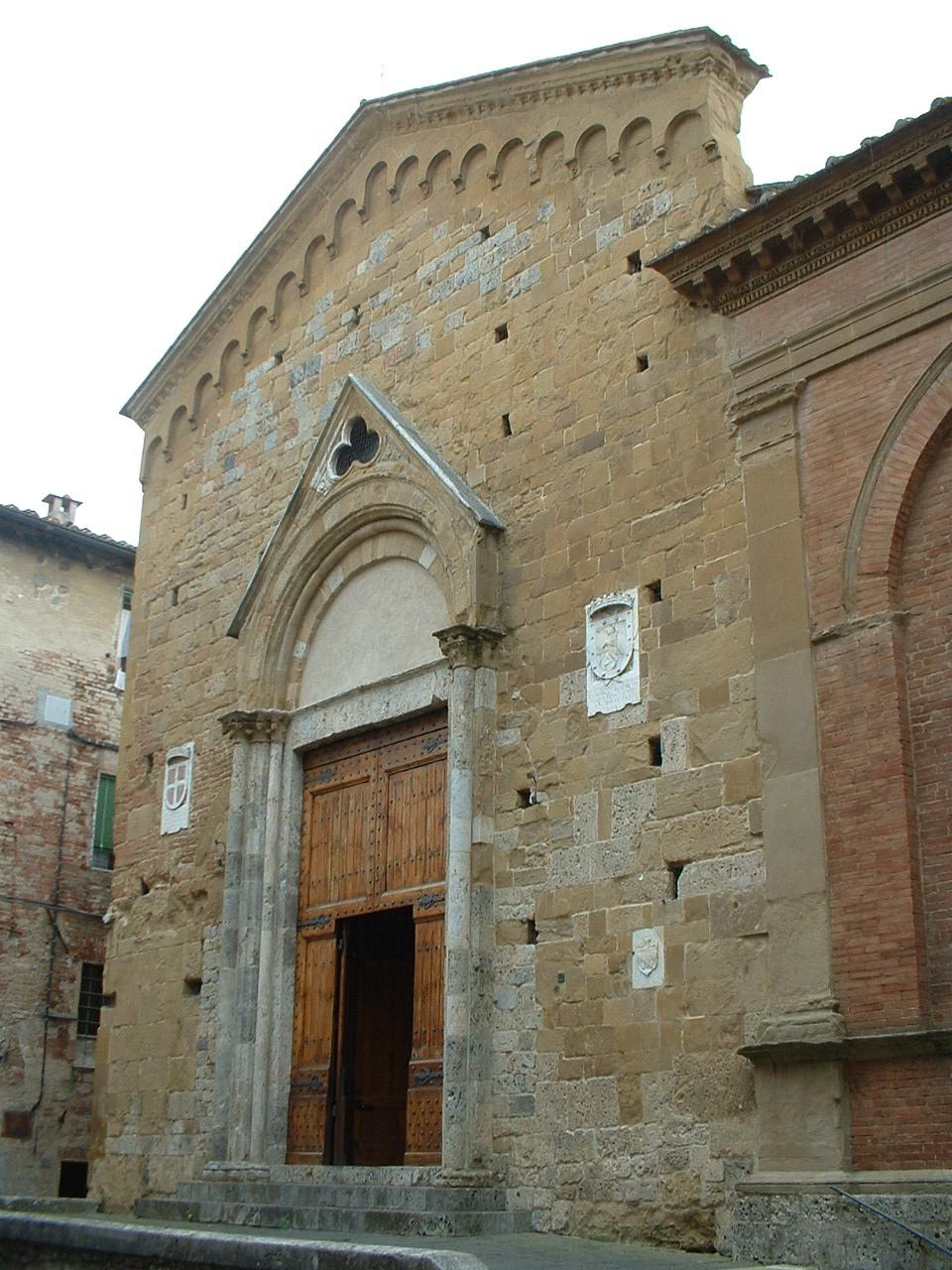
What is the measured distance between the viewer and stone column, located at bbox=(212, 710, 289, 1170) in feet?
41.4

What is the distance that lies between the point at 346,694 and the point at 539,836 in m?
2.74

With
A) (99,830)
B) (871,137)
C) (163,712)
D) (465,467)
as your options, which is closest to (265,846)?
(163,712)

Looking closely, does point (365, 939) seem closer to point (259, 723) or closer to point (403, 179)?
point (259, 723)

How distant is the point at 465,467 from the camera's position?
12.8 m

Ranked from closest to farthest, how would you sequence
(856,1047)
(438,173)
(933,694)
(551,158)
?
(856,1047) → (933,694) → (551,158) → (438,173)

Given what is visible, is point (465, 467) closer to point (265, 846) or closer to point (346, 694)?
point (346, 694)

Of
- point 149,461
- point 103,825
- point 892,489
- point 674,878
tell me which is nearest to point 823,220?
point 892,489

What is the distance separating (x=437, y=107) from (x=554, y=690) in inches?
231

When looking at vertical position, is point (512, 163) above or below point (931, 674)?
above

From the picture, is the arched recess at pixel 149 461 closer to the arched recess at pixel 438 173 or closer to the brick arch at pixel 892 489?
the arched recess at pixel 438 173

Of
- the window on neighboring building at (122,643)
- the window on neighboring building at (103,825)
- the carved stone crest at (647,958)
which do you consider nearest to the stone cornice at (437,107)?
the window on neighboring building at (122,643)

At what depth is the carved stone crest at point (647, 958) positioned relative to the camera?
10.0 metres

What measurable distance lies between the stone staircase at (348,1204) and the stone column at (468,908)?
262 mm

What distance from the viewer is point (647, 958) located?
10117 millimetres
